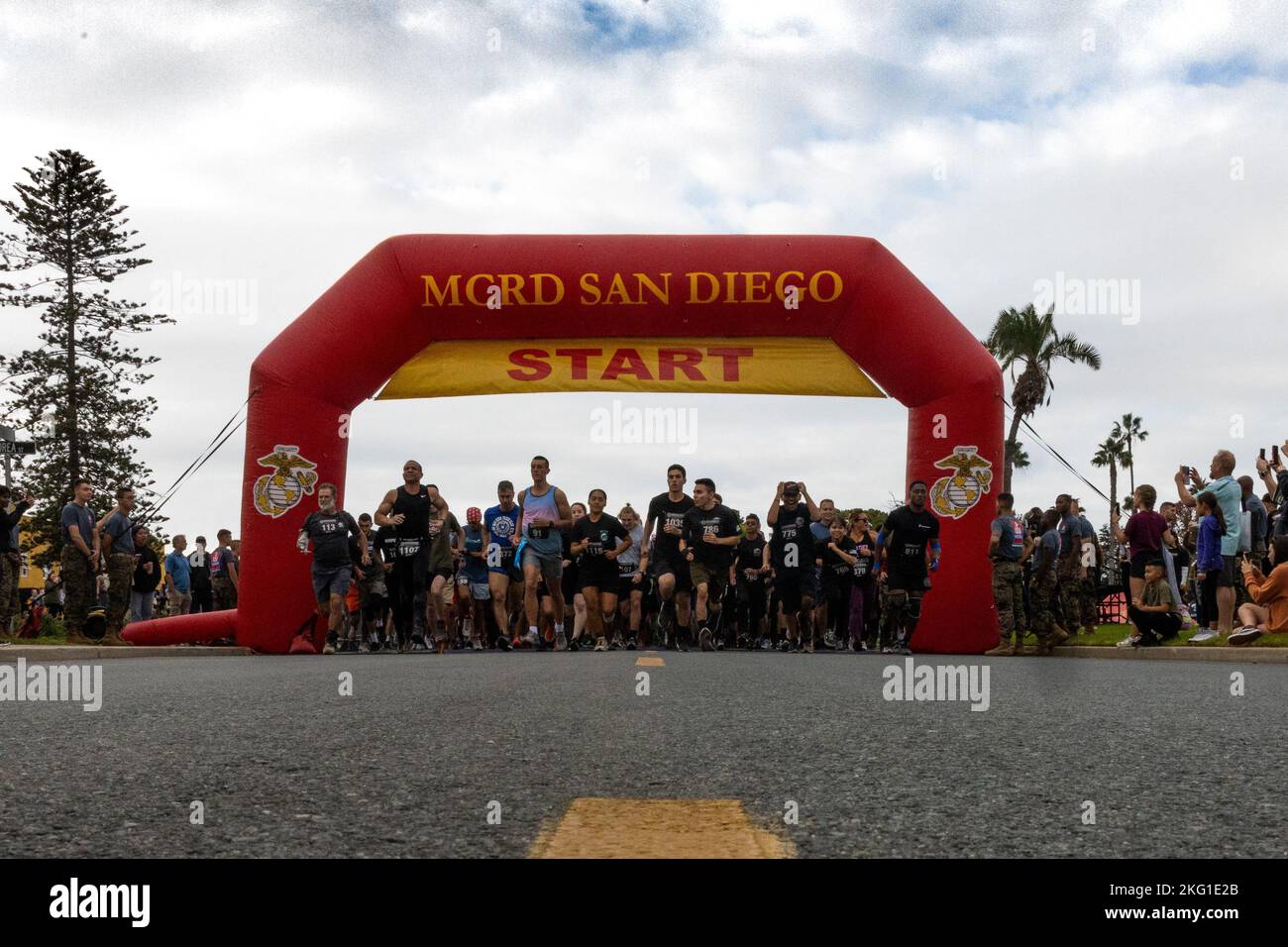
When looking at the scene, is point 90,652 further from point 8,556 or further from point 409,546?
point 409,546

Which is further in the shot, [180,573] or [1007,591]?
[180,573]

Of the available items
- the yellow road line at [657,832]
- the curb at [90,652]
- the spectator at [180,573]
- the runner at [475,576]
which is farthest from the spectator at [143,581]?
the yellow road line at [657,832]

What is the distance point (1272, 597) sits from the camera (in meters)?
10.4

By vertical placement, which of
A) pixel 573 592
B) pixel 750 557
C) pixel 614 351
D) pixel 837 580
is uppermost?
pixel 614 351

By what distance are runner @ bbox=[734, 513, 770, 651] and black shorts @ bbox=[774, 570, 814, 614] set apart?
1.93ft

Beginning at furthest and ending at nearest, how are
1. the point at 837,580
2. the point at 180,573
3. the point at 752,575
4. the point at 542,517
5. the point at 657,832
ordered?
the point at 180,573 < the point at 752,575 < the point at 837,580 < the point at 542,517 < the point at 657,832

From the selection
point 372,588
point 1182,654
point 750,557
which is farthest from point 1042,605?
point 372,588

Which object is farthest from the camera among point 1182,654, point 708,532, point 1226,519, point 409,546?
point 708,532

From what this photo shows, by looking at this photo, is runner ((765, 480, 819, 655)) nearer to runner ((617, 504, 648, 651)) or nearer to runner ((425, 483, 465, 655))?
runner ((617, 504, 648, 651))

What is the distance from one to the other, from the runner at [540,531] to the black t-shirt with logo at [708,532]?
1241 millimetres

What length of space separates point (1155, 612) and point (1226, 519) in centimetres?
102

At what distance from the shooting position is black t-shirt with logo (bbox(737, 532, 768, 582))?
593 inches

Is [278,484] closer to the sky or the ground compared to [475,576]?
closer to the sky
